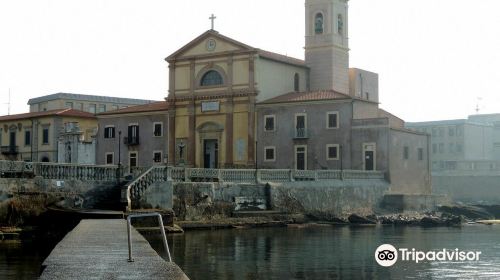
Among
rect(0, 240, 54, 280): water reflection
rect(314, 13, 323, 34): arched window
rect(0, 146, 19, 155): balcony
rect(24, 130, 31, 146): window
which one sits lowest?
rect(0, 240, 54, 280): water reflection

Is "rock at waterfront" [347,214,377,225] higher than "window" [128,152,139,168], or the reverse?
"window" [128,152,139,168]

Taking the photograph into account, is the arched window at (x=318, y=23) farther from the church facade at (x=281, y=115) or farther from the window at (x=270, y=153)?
the window at (x=270, y=153)

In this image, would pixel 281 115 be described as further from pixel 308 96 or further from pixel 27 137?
pixel 27 137

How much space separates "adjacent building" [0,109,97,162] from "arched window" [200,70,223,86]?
44.3 feet

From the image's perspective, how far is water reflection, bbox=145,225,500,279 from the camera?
76.0 ft

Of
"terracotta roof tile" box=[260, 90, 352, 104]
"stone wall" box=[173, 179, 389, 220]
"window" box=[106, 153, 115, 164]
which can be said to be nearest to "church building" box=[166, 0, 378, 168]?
"terracotta roof tile" box=[260, 90, 352, 104]

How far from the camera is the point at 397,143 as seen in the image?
5831 cm

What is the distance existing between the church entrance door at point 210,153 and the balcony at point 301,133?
21.9 feet

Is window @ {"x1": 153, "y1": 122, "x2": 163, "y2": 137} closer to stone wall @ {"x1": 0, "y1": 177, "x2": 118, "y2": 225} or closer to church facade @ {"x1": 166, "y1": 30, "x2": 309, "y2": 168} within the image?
church facade @ {"x1": 166, "y1": 30, "x2": 309, "y2": 168}

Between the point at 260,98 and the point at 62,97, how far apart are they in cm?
4506

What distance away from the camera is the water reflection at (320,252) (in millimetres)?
23172

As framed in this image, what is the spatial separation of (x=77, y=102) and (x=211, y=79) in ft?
139

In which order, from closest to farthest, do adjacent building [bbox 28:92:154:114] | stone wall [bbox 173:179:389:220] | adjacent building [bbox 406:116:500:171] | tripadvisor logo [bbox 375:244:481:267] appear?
1. tripadvisor logo [bbox 375:244:481:267]
2. stone wall [bbox 173:179:389:220]
3. adjacent building [bbox 28:92:154:114]
4. adjacent building [bbox 406:116:500:171]

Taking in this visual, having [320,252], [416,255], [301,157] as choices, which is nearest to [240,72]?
[301,157]
